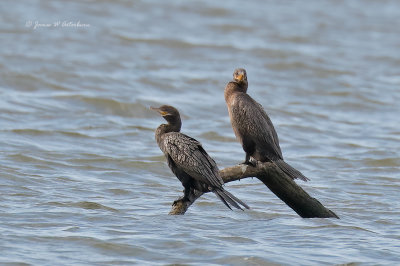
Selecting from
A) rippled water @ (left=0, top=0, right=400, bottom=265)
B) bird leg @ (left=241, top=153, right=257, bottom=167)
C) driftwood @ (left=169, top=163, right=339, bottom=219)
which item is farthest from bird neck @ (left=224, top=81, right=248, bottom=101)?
rippled water @ (left=0, top=0, right=400, bottom=265)

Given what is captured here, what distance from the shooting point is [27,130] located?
13883 millimetres

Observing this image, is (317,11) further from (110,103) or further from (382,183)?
(382,183)

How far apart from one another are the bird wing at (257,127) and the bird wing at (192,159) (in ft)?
1.99

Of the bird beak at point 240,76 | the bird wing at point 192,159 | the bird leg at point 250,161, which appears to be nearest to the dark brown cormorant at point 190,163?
the bird wing at point 192,159

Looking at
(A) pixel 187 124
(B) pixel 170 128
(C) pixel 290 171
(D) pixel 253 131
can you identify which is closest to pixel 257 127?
(D) pixel 253 131

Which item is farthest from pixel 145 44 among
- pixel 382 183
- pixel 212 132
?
pixel 382 183

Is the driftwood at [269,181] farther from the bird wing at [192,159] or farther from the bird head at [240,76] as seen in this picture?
the bird head at [240,76]

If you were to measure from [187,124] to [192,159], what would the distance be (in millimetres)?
7440

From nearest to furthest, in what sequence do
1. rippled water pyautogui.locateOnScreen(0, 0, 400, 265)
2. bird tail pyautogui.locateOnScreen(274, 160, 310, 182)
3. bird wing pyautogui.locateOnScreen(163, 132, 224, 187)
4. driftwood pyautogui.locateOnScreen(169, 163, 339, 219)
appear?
bird wing pyautogui.locateOnScreen(163, 132, 224, 187)
driftwood pyautogui.locateOnScreen(169, 163, 339, 219)
bird tail pyautogui.locateOnScreen(274, 160, 310, 182)
rippled water pyautogui.locateOnScreen(0, 0, 400, 265)

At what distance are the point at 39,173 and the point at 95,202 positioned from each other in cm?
175

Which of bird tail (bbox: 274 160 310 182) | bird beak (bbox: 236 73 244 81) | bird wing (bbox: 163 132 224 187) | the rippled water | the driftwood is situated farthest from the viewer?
bird beak (bbox: 236 73 244 81)

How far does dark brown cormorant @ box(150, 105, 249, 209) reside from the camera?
25.9 feet

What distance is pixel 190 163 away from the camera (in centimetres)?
802

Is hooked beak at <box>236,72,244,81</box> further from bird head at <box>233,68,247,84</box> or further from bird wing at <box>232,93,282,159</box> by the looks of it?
bird wing at <box>232,93,282,159</box>
